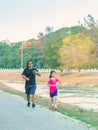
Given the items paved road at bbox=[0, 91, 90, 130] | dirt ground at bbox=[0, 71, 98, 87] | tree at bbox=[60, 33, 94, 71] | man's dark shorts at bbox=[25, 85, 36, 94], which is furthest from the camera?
tree at bbox=[60, 33, 94, 71]

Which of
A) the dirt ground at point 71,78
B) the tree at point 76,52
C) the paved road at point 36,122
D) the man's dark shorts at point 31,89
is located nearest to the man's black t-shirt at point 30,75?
the man's dark shorts at point 31,89

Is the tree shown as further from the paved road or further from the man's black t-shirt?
the paved road

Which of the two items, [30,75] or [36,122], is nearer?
[36,122]

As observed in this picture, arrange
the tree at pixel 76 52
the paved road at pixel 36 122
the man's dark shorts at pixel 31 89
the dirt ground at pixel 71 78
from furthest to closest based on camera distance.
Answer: the tree at pixel 76 52 < the dirt ground at pixel 71 78 < the man's dark shorts at pixel 31 89 < the paved road at pixel 36 122

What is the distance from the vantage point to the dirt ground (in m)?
74.4

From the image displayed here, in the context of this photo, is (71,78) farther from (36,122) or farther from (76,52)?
(36,122)

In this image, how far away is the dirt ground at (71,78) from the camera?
7438 centimetres

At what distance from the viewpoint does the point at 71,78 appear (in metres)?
91.6

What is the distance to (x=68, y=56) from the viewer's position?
105250mm

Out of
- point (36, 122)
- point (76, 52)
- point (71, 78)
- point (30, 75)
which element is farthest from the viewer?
point (76, 52)

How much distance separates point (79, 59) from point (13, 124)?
298 feet

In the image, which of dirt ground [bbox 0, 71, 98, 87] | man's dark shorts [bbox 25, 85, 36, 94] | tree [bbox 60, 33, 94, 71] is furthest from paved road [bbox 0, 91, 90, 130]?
tree [bbox 60, 33, 94, 71]

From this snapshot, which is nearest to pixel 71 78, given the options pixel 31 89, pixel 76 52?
pixel 76 52

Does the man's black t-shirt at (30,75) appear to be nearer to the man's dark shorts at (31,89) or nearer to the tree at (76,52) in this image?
the man's dark shorts at (31,89)
